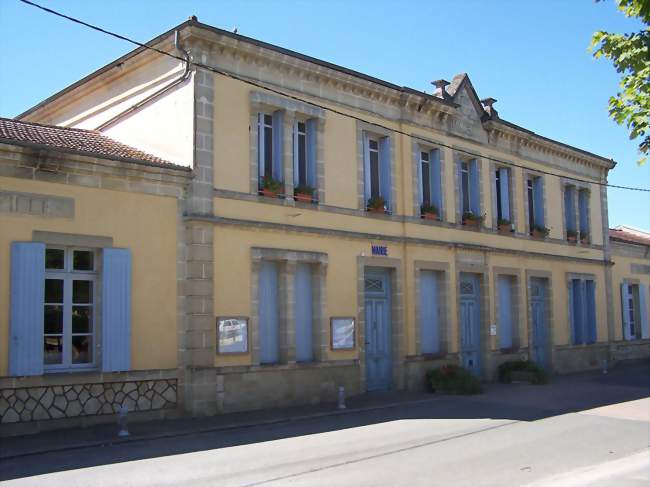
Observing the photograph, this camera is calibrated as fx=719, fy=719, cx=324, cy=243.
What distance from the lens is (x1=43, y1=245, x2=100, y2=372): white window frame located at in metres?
11.6

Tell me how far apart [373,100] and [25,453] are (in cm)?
1091

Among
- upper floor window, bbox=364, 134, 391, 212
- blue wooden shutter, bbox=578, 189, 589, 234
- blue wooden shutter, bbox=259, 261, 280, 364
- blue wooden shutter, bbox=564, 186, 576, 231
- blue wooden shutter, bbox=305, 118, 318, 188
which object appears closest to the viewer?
blue wooden shutter, bbox=259, 261, 280, 364

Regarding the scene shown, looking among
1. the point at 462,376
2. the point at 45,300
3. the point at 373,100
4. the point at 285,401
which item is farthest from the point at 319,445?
the point at 373,100

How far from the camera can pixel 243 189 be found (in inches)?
548

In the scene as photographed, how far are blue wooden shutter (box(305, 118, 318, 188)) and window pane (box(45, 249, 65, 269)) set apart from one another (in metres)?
5.61

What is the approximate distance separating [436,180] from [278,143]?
5.27 m

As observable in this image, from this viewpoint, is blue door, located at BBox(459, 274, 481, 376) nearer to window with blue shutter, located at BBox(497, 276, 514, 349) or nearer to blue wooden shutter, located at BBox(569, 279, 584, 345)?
window with blue shutter, located at BBox(497, 276, 514, 349)

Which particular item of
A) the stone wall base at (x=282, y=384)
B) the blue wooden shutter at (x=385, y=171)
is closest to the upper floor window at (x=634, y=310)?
the blue wooden shutter at (x=385, y=171)

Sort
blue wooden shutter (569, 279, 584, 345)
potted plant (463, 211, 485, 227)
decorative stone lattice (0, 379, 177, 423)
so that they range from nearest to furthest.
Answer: decorative stone lattice (0, 379, 177, 423) < potted plant (463, 211, 485, 227) < blue wooden shutter (569, 279, 584, 345)

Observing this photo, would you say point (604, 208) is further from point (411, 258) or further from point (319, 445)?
point (319, 445)

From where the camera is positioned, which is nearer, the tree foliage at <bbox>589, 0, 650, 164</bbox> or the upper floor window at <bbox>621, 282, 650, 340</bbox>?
the tree foliage at <bbox>589, 0, 650, 164</bbox>

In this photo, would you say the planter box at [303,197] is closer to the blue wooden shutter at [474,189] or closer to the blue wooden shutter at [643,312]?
the blue wooden shutter at [474,189]

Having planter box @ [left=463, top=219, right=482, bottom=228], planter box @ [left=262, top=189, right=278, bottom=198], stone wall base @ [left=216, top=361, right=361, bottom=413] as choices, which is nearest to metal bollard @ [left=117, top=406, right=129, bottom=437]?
stone wall base @ [left=216, top=361, right=361, bottom=413]

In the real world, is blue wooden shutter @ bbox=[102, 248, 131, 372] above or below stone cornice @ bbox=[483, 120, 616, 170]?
below
